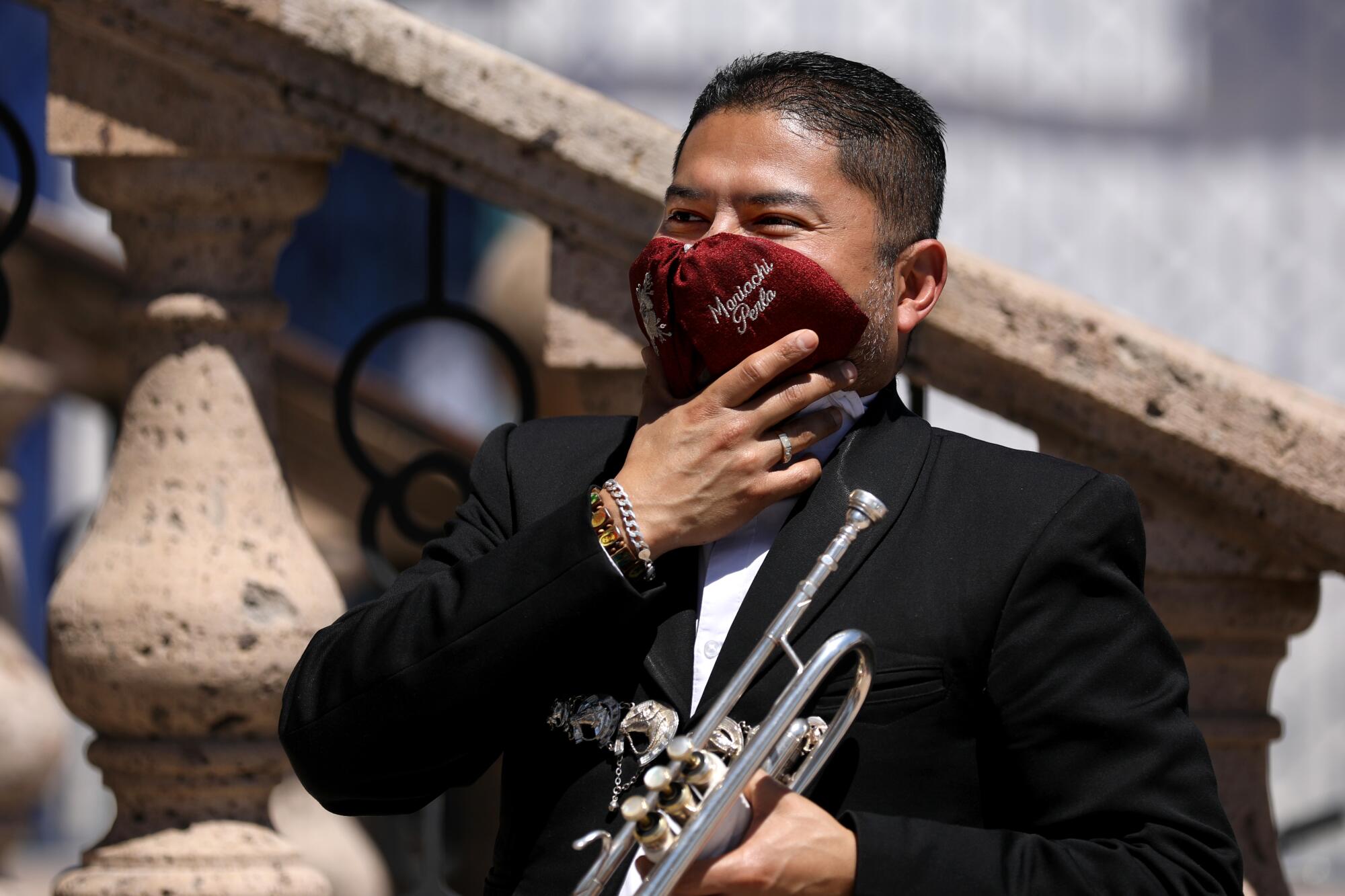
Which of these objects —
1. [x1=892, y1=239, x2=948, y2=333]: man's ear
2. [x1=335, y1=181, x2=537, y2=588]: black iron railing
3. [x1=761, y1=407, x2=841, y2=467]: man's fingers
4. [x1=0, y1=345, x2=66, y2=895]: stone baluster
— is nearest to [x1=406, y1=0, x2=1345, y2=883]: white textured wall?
[x1=0, y1=345, x2=66, y2=895]: stone baluster

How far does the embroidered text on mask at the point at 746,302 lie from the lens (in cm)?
184

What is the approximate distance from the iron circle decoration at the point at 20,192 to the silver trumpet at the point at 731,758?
1.74 m

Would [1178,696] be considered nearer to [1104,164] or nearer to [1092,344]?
[1092,344]

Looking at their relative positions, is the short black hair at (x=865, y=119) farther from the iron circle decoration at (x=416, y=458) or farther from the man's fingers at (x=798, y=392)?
the iron circle decoration at (x=416, y=458)

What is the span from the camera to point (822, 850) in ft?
5.45

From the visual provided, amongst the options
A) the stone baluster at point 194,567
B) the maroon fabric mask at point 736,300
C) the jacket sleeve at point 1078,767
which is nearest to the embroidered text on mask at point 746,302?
the maroon fabric mask at point 736,300

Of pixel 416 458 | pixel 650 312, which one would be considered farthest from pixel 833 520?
pixel 416 458

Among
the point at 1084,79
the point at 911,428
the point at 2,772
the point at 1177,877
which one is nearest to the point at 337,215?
the point at 1084,79

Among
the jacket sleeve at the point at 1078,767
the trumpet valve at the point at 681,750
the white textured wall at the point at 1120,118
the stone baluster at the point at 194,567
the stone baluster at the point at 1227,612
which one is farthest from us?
the white textured wall at the point at 1120,118

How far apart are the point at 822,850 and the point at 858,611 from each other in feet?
0.99

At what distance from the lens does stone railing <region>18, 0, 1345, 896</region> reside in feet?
8.79

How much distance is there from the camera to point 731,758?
68.3 inches

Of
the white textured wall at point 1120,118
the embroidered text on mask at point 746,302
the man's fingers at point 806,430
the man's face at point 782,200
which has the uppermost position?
the man's face at point 782,200

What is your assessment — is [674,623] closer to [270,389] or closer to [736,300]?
[736,300]
